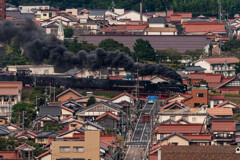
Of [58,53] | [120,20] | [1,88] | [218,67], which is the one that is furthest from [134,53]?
[120,20]

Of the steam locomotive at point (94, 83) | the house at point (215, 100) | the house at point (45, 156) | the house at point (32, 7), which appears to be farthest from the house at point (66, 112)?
the house at point (32, 7)

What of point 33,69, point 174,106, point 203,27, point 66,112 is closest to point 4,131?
point 66,112

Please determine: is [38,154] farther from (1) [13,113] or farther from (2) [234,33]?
(2) [234,33]

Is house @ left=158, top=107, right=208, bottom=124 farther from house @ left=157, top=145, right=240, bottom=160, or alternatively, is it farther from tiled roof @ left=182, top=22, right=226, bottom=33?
tiled roof @ left=182, top=22, right=226, bottom=33

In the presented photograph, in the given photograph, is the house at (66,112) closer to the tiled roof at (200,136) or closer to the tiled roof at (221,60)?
the tiled roof at (200,136)

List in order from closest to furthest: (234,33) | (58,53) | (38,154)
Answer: (38,154) < (58,53) < (234,33)

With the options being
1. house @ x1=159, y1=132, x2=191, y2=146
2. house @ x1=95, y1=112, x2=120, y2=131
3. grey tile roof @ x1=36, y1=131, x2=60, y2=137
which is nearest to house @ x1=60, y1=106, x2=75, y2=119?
house @ x1=95, y1=112, x2=120, y2=131

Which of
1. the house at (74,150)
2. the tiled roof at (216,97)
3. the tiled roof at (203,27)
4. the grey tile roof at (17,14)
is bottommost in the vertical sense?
the tiled roof at (216,97)
